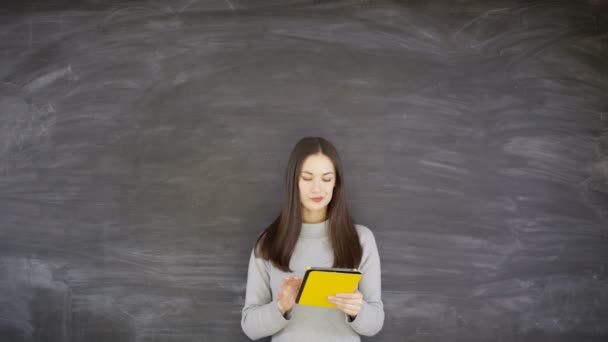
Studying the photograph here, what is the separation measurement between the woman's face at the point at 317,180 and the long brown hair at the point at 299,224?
0.02 m

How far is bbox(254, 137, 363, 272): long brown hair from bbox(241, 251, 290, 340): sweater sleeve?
0.07m

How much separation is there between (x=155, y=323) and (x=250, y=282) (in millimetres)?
667

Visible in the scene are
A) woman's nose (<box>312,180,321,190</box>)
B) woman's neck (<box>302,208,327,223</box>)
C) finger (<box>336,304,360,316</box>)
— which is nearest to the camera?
finger (<box>336,304,360,316</box>)

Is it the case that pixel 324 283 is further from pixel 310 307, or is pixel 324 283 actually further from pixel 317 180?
pixel 317 180

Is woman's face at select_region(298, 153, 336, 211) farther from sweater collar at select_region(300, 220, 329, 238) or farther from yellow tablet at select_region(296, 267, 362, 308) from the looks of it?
yellow tablet at select_region(296, 267, 362, 308)

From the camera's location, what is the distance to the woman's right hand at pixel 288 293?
1596 millimetres

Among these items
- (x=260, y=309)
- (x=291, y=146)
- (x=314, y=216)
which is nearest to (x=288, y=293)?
(x=260, y=309)

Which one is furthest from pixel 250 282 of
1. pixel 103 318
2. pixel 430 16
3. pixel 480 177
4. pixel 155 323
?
Answer: pixel 430 16

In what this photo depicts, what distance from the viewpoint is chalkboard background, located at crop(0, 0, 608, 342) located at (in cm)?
213

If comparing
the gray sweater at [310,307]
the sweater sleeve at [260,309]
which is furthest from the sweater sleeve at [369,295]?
the sweater sleeve at [260,309]

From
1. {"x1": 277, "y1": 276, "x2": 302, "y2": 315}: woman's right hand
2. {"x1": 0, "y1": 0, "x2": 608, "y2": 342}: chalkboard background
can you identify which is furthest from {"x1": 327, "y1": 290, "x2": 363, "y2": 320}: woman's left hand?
{"x1": 0, "y1": 0, "x2": 608, "y2": 342}: chalkboard background

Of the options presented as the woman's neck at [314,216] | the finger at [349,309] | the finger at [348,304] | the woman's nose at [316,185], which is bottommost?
the finger at [349,309]

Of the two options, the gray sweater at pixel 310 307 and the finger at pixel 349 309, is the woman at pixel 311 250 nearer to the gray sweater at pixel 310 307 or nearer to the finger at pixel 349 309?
the gray sweater at pixel 310 307

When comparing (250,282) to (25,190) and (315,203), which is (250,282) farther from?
(25,190)
